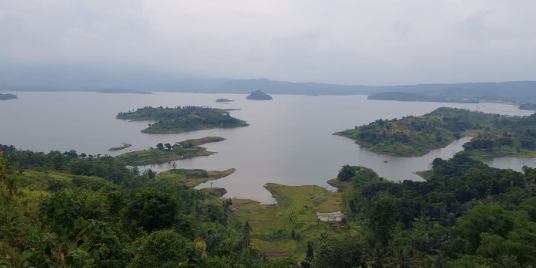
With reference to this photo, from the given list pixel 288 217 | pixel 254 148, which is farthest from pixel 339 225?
pixel 254 148

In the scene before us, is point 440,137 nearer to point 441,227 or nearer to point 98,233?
point 441,227

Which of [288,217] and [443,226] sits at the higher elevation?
[443,226]

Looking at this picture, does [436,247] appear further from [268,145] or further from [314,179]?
[268,145]

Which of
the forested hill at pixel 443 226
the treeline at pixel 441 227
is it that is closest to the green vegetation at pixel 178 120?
the forested hill at pixel 443 226

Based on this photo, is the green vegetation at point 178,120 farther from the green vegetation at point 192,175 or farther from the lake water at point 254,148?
the green vegetation at point 192,175

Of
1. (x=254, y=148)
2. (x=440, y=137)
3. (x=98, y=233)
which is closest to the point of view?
(x=98, y=233)

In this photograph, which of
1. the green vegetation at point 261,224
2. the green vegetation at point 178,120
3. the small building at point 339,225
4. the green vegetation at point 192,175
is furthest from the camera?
the green vegetation at point 178,120


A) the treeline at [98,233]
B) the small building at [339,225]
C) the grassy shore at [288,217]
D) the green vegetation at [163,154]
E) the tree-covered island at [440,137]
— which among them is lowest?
the grassy shore at [288,217]

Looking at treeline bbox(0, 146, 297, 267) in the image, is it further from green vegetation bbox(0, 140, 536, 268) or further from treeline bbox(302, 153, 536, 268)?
treeline bbox(302, 153, 536, 268)
